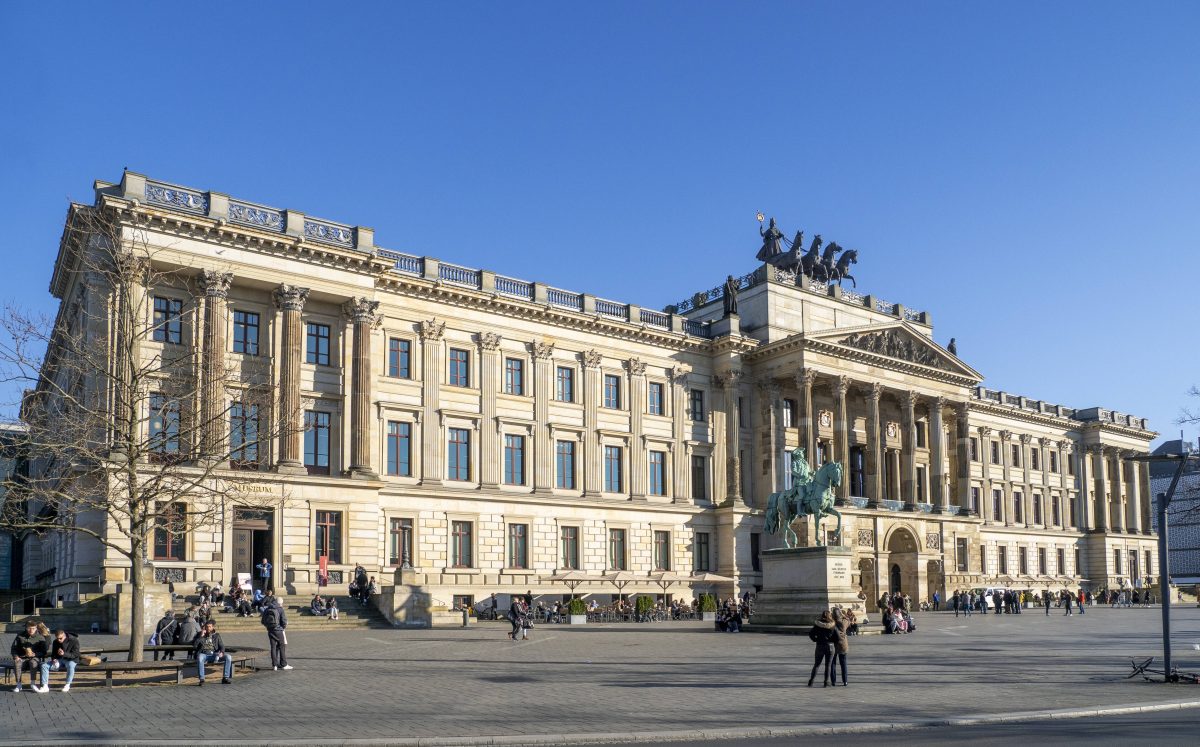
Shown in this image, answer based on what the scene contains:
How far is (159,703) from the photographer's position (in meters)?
18.4

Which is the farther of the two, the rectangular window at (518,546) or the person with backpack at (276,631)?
the rectangular window at (518,546)

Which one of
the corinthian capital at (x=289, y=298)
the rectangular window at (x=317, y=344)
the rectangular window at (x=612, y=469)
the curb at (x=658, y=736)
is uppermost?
the corinthian capital at (x=289, y=298)

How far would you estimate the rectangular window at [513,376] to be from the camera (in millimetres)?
55938

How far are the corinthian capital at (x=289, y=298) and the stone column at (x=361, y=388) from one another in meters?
2.49

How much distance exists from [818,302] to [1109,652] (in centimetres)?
3997

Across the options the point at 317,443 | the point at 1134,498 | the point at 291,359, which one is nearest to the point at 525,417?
the point at 317,443

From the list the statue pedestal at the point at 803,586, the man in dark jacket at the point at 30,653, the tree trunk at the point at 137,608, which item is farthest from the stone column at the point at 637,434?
the man in dark jacket at the point at 30,653

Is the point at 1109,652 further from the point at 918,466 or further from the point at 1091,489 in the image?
the point at 1091,489

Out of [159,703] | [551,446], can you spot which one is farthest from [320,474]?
[159,703]

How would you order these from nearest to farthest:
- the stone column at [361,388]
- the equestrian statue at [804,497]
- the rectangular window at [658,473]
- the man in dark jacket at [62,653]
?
the man in dark jacket at [62,653] < the equestrian statue at [804,497] < the stone column at [361,388] < the rectangular window at [658,473]

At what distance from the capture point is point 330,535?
4619 centimetres

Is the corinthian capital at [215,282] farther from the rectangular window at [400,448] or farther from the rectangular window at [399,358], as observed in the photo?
the rectangular window at [400,448]

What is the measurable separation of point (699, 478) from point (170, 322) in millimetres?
32120

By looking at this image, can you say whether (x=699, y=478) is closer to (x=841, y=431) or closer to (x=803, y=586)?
(x=841, y=431)
